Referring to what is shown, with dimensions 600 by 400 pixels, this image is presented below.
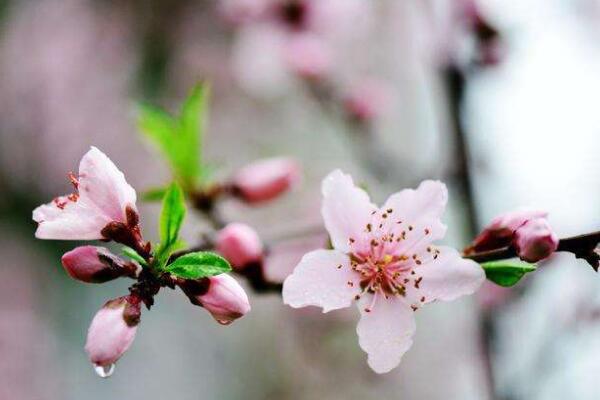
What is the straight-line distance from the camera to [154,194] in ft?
3.39

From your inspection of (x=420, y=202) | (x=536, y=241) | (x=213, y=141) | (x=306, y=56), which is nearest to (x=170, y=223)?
(x=420, y=202)

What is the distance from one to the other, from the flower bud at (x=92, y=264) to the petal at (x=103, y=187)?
0.04 m

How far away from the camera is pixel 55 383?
3221mm

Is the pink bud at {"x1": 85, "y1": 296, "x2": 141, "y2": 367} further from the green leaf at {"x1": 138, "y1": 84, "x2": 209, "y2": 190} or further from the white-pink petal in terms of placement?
the green leaf at {"x1": 138, "y1": 84, "x2": 209, "y2": 190}

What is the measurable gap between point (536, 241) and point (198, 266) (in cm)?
35

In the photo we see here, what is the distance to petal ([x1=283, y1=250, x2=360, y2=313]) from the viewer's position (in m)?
0.70

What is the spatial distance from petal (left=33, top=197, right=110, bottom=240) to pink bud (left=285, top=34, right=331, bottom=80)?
130 centimetres

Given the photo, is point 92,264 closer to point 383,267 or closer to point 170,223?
point 170,223

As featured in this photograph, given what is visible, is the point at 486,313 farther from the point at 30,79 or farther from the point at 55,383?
the point at 30,79

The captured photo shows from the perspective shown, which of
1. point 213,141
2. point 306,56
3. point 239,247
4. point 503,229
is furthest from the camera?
point 213,141

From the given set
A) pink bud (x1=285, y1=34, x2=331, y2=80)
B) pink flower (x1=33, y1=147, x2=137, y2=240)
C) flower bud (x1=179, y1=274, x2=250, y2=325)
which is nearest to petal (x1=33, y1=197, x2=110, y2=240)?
pink flower (x1=33, y1=147, x2=137, y2=240)

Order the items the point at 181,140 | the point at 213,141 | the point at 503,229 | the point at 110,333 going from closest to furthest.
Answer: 1. the point at 110,333
2. the point at 503,229
3. the point at 181,140
4. the point at 213,141

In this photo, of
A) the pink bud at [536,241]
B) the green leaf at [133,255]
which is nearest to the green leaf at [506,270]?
the pink bud at [536,241]

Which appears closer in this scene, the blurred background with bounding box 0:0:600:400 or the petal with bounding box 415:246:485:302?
the petal with bounding box 415:246:485:302
